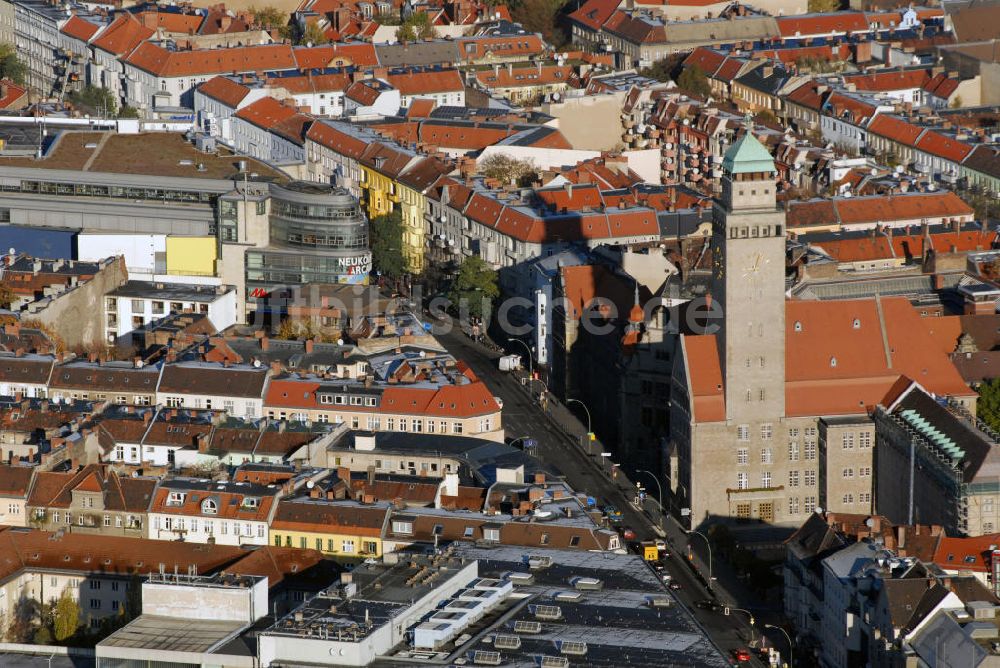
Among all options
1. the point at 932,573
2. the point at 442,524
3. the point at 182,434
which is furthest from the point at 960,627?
the point at 182,434

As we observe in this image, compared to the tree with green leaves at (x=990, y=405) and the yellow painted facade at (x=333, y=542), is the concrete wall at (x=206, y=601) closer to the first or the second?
the yellow painted facade at (x=333, y=542)

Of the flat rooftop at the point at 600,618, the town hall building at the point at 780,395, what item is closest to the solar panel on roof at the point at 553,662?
the flat rooftop at the point at 600,618

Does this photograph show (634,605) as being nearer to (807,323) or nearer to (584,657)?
(584,657)

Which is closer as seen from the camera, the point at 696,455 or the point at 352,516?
the point at 352,516

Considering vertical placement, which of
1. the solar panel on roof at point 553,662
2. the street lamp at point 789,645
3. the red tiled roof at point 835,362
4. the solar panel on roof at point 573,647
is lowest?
the street lamp at point 789,645

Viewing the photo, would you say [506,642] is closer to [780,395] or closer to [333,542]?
[333,542]

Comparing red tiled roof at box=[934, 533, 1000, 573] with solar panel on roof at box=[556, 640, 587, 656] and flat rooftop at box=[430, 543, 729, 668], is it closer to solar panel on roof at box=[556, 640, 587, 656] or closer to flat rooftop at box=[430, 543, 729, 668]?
flat rooftop at box=[430, 543, 729, 668]

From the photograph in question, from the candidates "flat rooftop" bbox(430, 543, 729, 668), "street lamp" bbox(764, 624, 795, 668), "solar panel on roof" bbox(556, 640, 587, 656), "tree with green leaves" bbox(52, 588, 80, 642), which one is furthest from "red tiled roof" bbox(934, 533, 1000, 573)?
"tree with green leaves" bbox(52, 588, 80, 642)
